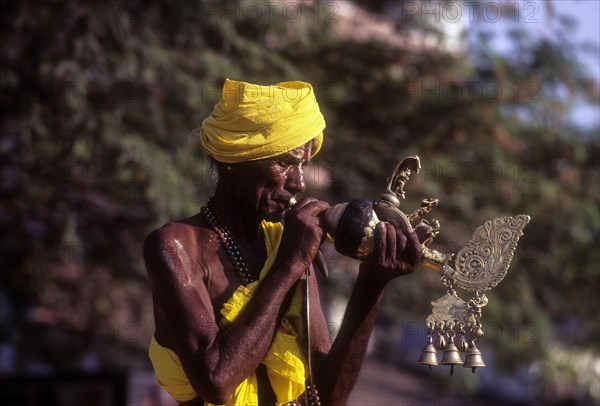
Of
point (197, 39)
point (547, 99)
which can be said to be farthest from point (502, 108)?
point (197, 39)

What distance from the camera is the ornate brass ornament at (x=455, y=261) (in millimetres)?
2982

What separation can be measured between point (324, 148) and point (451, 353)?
6.78 meters

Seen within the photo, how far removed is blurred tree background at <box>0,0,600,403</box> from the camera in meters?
8.14

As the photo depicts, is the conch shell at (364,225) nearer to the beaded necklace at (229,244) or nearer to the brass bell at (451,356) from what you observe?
the brass bell at (451,356)

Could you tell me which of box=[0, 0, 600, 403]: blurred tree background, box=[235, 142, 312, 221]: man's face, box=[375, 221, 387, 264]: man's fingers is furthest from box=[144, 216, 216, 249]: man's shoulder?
box=[0, 0, 600, 403]: blurred tree background

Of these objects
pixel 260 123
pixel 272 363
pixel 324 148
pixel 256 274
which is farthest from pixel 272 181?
pixel 324 148

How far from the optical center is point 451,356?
2975mm

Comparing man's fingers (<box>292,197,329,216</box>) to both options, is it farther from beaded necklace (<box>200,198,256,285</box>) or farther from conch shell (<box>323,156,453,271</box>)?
beaded necklace (<box>200,198,256,285</box>)

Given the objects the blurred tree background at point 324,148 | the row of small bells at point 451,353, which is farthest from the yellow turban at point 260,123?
the blurred tree background at point 324,148

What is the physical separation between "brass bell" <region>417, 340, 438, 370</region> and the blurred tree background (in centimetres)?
499

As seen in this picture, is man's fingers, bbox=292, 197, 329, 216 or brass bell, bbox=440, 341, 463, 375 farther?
man's fingers, bbox=292, 197, 329, 216

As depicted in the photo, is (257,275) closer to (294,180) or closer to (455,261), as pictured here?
(294,180)

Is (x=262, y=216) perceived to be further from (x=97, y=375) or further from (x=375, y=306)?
(x=97, y=375)

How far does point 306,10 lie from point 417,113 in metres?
1.52
